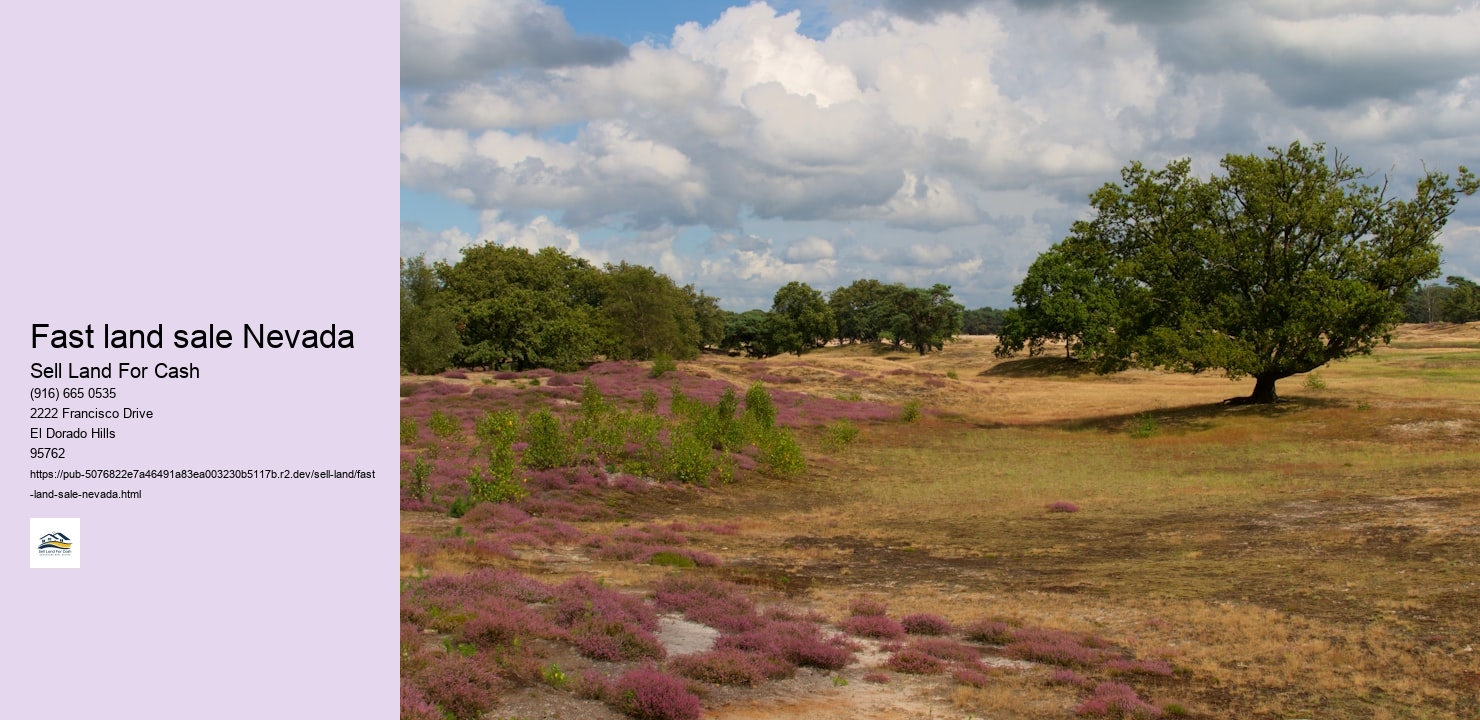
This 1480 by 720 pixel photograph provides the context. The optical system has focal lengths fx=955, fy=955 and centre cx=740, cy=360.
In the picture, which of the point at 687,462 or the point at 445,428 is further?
the point at 445,428

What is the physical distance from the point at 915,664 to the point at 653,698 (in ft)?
12.4

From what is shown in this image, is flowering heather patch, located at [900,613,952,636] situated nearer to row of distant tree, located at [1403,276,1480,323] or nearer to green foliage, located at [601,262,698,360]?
green foliage, located at [601,262,698,360]

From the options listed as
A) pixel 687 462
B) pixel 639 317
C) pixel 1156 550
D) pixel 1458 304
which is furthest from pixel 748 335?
pixel 1156 550

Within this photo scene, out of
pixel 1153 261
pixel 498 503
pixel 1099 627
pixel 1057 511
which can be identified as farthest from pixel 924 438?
pixel 1099 627

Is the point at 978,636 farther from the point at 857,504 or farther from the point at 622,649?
the point at 857,504

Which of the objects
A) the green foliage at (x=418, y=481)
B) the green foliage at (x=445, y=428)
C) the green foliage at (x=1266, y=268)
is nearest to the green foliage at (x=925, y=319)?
the green foliage at (x=1266, y=268)

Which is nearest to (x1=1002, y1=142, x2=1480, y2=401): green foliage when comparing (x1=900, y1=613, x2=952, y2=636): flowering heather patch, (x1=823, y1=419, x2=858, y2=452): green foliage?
(x1=823, y1=419, x2=858, y2=452): green foliage

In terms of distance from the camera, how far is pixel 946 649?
496 inches

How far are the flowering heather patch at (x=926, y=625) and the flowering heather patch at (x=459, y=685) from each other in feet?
21.1

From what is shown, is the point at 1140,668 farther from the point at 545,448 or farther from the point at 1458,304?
the point at 1458,304

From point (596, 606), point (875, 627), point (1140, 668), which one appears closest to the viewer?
point (1140, 668)
